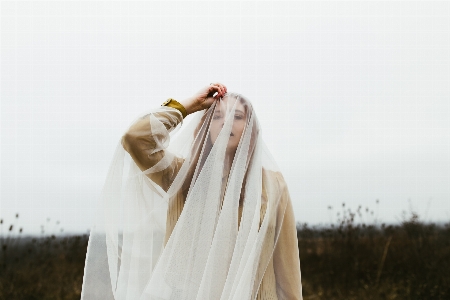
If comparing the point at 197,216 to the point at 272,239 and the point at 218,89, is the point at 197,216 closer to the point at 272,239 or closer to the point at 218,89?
the point at 272,239

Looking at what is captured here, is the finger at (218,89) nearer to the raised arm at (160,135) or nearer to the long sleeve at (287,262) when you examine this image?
the raised arm at (160,135)

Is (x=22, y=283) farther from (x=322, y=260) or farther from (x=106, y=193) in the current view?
(x=106, y=193)

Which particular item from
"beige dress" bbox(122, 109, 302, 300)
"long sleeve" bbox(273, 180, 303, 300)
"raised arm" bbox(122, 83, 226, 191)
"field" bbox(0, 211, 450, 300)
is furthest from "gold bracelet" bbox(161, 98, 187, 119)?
"field" bbox(0, 211, 450, 300)

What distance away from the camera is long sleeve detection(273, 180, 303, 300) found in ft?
6.43

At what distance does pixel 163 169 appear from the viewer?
83.4 inches

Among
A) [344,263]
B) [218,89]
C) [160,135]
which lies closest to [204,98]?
[218,89]

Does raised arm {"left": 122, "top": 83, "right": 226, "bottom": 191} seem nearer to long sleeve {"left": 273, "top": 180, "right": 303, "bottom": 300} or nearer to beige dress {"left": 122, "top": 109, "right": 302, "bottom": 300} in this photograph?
beige dress {"left": 122, "top": 109, "right": 302, "bottom": 300}

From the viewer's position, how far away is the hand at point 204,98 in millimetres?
2229

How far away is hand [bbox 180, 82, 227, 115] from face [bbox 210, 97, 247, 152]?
1.8 inches

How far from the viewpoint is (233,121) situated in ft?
7.20

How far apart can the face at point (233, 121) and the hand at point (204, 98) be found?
0.15ft

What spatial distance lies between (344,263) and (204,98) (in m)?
5.17

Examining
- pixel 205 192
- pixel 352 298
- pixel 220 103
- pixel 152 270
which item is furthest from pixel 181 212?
Answer: pixel 352 298

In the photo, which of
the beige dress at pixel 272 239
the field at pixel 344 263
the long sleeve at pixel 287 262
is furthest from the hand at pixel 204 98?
the field at pixel 344 263
